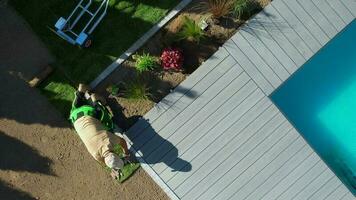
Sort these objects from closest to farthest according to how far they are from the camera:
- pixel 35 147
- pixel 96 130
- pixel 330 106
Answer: pixel 96 130 → pixel 35 147 → pixel 330 106

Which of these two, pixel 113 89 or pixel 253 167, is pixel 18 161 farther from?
pixel 253 167

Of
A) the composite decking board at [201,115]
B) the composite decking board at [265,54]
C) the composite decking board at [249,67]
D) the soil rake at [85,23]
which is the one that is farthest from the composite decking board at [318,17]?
the soil rake at [85,23]

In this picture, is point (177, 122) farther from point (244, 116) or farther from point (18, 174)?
point (18, 174)

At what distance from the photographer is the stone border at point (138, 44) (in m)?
12.1

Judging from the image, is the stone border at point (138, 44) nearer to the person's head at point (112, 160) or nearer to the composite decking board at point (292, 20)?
the composite decking board at point (292, 20)

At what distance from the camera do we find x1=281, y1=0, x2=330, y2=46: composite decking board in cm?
1189

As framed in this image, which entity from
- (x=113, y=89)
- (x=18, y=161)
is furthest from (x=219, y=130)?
(x=18, y=161)

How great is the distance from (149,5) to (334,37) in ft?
14.6

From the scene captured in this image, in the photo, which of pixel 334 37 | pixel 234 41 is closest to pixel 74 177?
pixel 234 41

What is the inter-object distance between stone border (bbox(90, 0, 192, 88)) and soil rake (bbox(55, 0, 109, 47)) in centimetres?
Result: 77

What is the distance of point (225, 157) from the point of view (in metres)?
11.9

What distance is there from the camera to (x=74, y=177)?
40.3 feet

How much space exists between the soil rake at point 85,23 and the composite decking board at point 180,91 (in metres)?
2.21

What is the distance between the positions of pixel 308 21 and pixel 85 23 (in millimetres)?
5270
